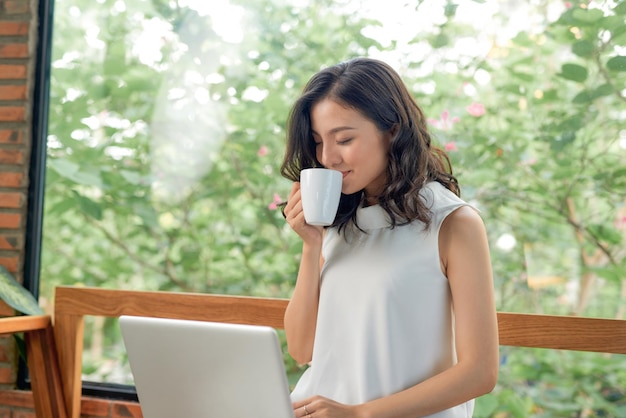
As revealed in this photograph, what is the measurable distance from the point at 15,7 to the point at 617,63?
2.00 m

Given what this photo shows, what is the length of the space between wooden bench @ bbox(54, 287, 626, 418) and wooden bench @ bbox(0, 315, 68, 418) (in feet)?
0.08

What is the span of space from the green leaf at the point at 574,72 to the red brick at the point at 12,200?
72.4 inches

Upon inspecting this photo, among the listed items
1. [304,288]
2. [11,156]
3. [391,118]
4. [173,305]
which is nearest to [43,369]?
[173,305]

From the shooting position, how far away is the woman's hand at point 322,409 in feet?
4.39

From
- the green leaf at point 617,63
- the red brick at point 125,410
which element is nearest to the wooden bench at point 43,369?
the red brick at point 125,410

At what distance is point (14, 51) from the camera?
8.89 ft

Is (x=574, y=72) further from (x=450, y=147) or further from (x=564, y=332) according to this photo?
(x=564, y=332)

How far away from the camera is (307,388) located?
1.59 metres

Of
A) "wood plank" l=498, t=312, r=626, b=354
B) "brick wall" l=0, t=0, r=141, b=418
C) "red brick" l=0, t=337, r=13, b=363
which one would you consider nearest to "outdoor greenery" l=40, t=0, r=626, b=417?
"brick wall" l=0, t=0, r=141, b=418

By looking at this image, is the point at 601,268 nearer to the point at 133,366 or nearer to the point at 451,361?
the point at 451,361

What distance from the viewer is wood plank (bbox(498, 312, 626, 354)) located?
1.73 m

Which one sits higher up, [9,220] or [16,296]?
[9,220]

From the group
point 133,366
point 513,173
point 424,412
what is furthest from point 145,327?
point 513,173

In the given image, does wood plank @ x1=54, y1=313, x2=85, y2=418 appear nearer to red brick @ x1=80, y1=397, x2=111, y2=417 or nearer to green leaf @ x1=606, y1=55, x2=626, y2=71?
red brick @ x1=80, y1=397, x2=111, y2=417
